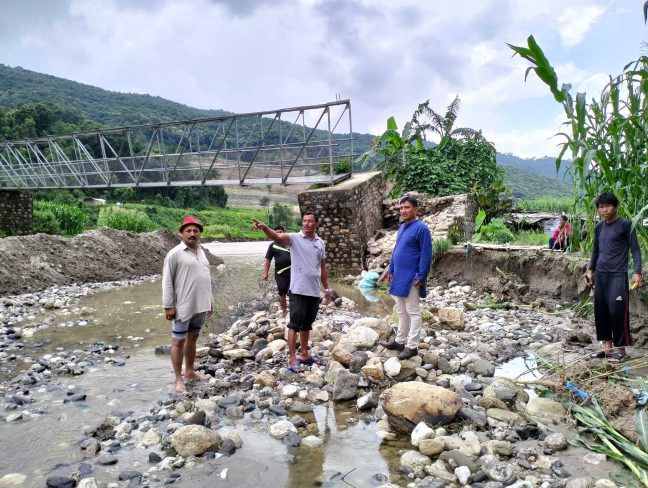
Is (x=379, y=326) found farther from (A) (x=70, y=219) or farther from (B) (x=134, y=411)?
(A) (x=70, y=219)

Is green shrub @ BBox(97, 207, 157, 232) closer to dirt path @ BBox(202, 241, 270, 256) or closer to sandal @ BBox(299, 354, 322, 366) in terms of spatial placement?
dirt path @ BBox(202, 241, 270, 256)

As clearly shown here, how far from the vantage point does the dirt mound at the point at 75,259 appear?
39.5 ft

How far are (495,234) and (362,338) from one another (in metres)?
7.88

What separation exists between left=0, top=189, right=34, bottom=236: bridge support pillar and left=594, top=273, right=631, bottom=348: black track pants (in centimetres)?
2418

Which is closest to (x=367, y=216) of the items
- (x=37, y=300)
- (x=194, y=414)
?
(x=37, y=300)

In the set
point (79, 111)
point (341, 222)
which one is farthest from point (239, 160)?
point (79, 111)

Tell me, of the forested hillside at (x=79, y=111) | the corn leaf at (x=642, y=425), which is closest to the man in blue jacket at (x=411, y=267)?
the corn leaf at (x=642, y=425)

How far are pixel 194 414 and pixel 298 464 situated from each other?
1042 mm

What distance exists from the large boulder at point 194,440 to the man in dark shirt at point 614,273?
12.1 ft

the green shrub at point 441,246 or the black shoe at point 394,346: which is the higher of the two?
the green shrub at point 441,246

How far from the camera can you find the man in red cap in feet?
15.0

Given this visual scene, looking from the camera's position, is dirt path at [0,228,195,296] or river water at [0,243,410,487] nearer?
river water at [0,243,410,487]

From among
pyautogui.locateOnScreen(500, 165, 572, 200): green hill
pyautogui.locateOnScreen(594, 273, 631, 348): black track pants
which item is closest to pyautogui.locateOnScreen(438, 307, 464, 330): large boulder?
pyautogui.locateOnScreen(594, 273, 631, 348): black track pants

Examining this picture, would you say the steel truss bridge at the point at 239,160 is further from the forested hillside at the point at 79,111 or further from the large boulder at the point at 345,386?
the forested hillside at the point at 79,111
